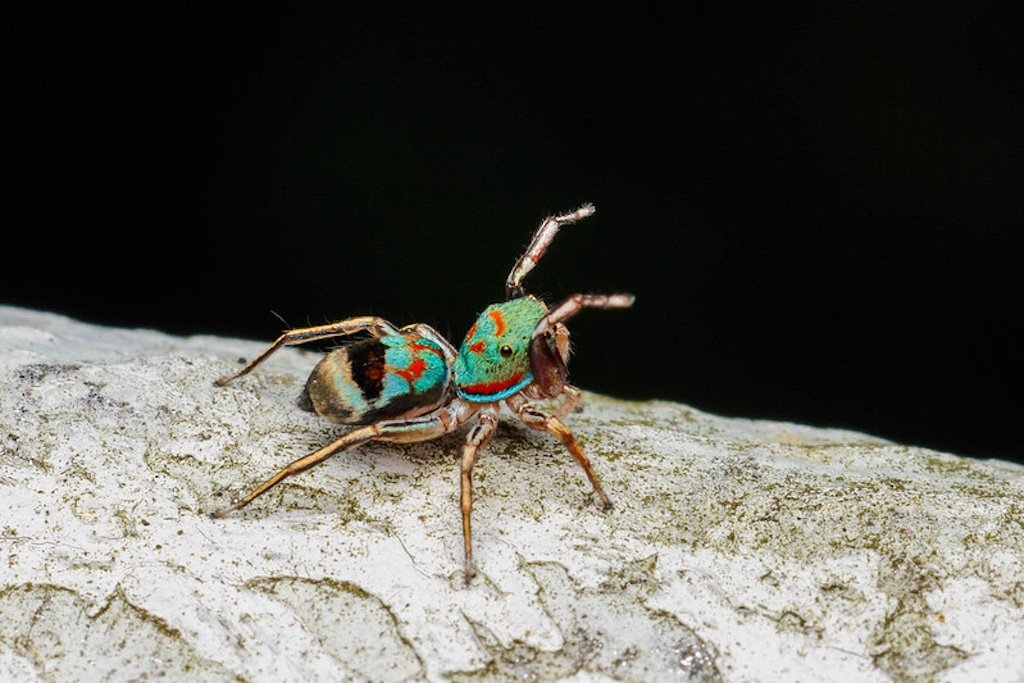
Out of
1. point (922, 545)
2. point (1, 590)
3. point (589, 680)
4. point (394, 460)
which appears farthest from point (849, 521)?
point (1, 590)

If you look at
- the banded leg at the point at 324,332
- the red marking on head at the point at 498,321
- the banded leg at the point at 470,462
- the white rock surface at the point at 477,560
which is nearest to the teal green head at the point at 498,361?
the red marking on head at the point at 498,321

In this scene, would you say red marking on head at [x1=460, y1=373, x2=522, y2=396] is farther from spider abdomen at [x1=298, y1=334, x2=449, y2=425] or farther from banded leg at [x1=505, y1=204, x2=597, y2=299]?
banded leg at [x1=505, y1=204, x2=597, y2=299]

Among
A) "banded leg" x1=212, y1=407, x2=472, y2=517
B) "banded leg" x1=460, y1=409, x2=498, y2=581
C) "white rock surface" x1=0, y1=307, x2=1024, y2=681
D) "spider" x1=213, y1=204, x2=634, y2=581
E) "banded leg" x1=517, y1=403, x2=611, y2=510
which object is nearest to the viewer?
"white rock surface" x1=0, y1=307, x2=1024, y2=681

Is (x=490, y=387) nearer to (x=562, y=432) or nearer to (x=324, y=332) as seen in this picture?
(x=562, y=432)

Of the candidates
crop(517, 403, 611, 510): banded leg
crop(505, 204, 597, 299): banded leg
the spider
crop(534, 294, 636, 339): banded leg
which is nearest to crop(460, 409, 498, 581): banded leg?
the spider

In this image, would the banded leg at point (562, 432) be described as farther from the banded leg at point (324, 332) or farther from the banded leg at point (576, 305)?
the banded leg at point (324, 332)

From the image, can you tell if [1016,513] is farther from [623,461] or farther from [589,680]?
[589,680]
